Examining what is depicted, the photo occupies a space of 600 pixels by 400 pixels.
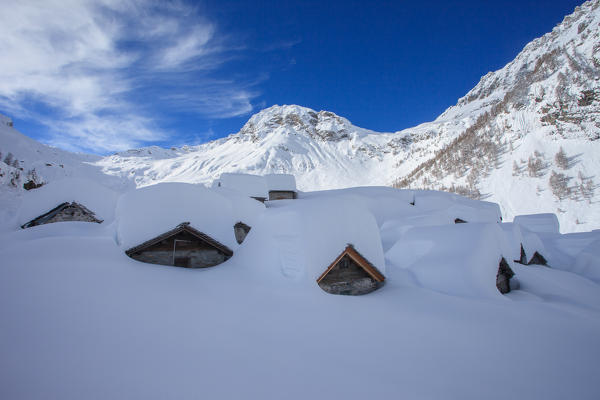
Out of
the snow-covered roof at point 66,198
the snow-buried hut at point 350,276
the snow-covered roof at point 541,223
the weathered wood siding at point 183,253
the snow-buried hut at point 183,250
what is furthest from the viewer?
the snow-covered roof at point 541,223

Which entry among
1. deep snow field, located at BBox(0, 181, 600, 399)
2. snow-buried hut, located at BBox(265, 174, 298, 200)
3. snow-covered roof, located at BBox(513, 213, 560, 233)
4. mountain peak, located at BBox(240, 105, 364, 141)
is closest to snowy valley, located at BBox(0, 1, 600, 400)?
deep snow field, located at BBox(0, 181, 600, 399)

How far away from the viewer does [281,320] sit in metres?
5.98

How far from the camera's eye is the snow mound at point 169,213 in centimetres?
920

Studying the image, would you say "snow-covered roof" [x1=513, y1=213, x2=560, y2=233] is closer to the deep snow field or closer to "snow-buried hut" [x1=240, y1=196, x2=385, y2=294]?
the deep snow field

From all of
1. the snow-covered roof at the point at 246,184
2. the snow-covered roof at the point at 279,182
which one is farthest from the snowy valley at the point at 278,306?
the snow-covered roof at the point at 279,182

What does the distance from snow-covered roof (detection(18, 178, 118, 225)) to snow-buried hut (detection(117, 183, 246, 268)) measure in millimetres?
11509

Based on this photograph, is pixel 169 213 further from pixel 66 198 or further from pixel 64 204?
pixel 66 198

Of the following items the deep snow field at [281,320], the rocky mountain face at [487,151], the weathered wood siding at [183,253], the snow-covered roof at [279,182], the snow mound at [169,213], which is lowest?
the deep snow field at [281,320]

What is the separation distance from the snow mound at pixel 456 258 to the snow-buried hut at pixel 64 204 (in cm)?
2275

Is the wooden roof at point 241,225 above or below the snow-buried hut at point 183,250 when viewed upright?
above

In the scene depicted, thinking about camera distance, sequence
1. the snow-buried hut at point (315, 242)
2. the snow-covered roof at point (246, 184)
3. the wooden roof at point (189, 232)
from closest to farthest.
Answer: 1. the snow-buried hut at point (315, 242)
2. the wooden roof at point (189, 232)
3. the snow-covered roof at point (246, 184)

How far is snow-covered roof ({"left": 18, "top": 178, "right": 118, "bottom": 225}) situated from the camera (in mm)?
17594

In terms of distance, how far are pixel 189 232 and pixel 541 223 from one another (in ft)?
126

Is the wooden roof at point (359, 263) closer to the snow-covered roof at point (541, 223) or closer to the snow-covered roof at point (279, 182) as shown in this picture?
the snow-covered roof at point (279, 182)
